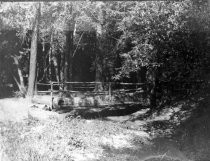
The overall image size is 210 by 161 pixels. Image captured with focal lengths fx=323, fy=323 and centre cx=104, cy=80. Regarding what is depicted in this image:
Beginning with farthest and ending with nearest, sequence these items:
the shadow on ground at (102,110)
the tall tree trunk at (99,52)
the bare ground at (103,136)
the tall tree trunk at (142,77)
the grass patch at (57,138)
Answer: the tall tree trunk at (142,77) → the tall tree trunk at (99,52) → the shadow on ground at (102,110) → the bare ground at (103,136) → the grass patch at (57,138)

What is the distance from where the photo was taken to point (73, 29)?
23.7 metres

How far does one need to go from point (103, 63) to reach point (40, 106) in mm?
8196

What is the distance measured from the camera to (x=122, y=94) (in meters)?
20.2

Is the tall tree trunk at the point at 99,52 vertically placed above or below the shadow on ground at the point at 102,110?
above

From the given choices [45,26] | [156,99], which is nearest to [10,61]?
[45,26]

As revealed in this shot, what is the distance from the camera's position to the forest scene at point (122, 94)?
35.8ft

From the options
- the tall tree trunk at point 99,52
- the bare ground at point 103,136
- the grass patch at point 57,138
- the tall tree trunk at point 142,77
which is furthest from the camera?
the tall tree trunk at point 142,77

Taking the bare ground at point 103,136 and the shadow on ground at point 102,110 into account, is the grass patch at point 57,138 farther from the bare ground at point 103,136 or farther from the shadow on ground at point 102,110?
the shadow on ground at point 102,110

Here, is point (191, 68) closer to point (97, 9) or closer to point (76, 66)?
point (97, 9)

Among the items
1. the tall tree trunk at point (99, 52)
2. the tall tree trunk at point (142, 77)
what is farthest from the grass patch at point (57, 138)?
the tall tree trunk at point (99, 52)

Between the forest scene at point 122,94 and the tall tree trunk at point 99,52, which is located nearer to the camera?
the forest scene at point 122,94

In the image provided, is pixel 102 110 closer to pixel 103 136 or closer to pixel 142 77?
pixel 142 77

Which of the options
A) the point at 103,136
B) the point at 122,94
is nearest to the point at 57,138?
the point at 103,136

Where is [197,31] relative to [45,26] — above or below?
below
